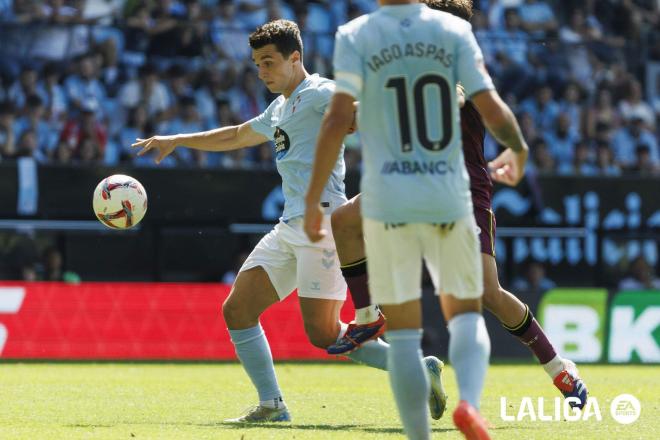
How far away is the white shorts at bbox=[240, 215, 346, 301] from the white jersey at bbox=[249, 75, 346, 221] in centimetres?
13

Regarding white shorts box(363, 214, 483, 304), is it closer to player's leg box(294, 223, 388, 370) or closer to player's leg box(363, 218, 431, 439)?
player's leg box(363, 218, 431, 439)

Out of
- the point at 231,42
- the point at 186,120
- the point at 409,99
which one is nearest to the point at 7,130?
the point at 186,120

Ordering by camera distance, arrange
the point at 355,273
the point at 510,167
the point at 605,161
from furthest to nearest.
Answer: the point at 605,161 → the point at 355,273 → the point at 510,167

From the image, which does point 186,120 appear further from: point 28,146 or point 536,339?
point 536,339

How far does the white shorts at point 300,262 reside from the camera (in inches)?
318

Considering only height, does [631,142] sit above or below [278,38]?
below

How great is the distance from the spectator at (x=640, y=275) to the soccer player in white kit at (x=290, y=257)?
10025 mm

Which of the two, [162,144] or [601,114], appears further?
[601,114]

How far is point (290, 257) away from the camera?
8219mm

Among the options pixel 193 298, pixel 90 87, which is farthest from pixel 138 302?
pixel 90 87

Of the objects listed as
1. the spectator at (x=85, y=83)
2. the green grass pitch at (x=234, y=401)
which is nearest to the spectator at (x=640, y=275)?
the green grass pitch at (x=234, y=401)

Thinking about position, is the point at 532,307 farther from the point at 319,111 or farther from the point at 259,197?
the point at 319,111

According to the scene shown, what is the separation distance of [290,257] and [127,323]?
704 cm

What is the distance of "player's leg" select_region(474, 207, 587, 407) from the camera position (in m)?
8.03
